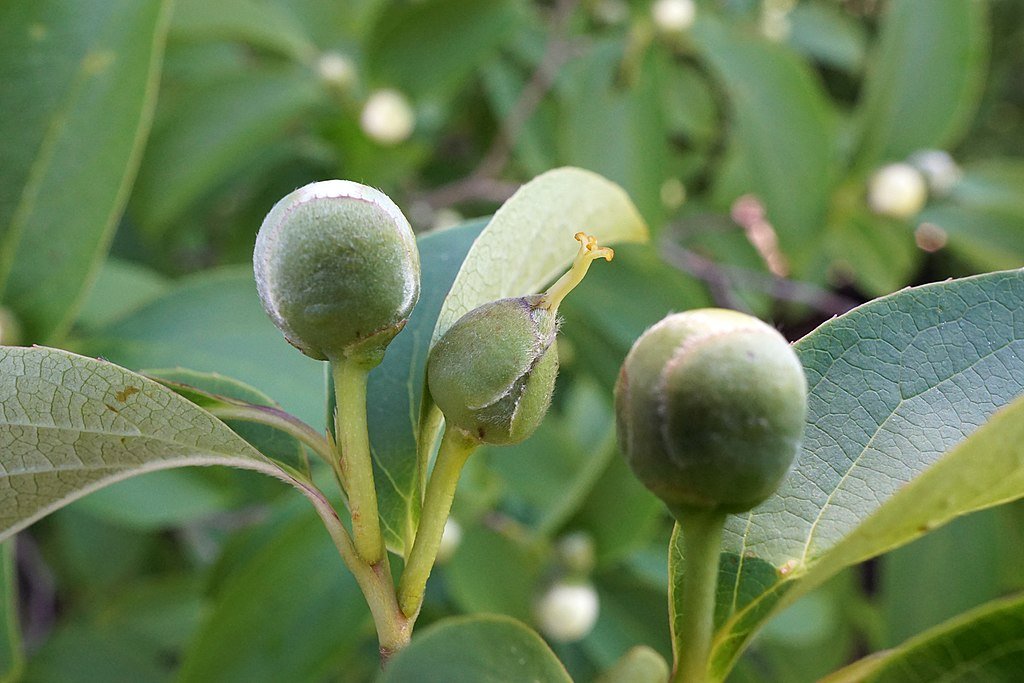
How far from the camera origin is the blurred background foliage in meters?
1.07

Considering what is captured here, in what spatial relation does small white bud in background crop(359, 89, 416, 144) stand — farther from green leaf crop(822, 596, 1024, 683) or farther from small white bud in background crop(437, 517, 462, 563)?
green leaf crop(822, 596, 1024, 683)

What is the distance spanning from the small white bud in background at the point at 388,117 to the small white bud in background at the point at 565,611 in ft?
3.04

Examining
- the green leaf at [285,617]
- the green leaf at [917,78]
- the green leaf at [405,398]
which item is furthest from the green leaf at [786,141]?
the green leaf at [405,398]

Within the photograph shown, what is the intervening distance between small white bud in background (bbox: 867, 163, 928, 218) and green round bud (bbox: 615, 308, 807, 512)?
1783mm

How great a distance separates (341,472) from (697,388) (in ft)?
0.77

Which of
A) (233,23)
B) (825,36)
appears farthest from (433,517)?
(825,36)

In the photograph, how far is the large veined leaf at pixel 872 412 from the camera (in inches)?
23.3

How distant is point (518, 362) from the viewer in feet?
1.70

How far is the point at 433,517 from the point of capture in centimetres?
54

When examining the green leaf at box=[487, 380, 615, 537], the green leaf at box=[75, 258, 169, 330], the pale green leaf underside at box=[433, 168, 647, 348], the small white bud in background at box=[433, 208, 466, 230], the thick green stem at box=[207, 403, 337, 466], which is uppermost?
the pale green leaf underside at box=[433, 168, 647, 348]

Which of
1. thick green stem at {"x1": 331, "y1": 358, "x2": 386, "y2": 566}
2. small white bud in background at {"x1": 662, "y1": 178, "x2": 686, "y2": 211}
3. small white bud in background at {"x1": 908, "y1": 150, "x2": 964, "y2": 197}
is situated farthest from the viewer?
small white bud in background at {"x1": 662, "y1": 178, "x2": 686, "y2": 211}

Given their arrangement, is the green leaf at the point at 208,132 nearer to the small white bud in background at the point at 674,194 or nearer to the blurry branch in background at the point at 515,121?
the blurry branch in background at the point at 515,121

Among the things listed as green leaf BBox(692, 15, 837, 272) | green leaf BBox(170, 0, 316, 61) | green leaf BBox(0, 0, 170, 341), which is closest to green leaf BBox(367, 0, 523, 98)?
green leaf BBox(170, 0, 316, 61)

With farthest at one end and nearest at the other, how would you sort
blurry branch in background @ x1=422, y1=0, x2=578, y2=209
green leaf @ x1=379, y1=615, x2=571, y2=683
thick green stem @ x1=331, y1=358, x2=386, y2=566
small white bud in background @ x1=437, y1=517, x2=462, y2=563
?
blurry branch in background @ x1=422, y1=0, x2=578, y2=209 < small white bud in background @ x1=437, y1=517, x2=462, y2=563 < thick green stem @ x1=331, y1=358, x2=386, y2=566 < green leaf @ x1=379, y1=615, x2=571, y2=683
